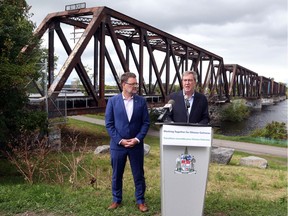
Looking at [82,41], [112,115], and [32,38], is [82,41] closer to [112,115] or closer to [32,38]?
[32,38]

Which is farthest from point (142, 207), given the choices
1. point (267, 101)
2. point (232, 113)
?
point (267, 101)

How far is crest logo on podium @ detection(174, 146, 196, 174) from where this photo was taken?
3.83 m

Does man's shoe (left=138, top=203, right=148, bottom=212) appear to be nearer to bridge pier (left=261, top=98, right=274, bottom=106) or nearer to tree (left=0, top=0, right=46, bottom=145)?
tree (left=0, top=0, right=46, bottom=145)

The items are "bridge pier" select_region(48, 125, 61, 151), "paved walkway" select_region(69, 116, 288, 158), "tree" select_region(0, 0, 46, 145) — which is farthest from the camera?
"paved walkway" select_region(69, 116, 288, 158)

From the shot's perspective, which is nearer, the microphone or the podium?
the podium

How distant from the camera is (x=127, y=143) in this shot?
4430mm

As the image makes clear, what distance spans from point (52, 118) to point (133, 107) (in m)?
11.0

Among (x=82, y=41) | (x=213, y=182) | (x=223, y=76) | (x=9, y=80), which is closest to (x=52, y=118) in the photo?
(x=82, y=41)

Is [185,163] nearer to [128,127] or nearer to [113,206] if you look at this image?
[128,127]

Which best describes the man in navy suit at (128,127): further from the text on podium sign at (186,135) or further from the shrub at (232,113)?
the shrub at (232,113)

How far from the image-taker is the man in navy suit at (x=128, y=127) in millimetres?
4473

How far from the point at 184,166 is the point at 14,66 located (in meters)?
5.81

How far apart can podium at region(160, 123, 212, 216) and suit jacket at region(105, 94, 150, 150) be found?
747mm

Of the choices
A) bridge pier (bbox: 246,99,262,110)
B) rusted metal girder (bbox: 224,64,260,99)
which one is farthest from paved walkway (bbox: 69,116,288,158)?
bridge pier (bbox: 246,99,262,110)
